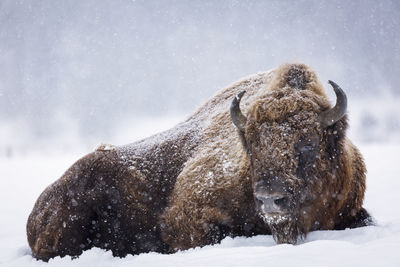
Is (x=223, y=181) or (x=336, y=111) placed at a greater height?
(x=336, y=111)

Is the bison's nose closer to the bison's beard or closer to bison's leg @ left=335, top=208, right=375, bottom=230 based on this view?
the bison's beard

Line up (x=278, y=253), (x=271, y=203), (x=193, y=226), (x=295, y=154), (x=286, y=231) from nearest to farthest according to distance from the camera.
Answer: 1. (x=278, y=253)
2. (x=271, y=203)
3. (x=295, y=154)
4. (x=286, y=231)
5. (x=193, y=226)

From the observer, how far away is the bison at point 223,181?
3.76 metres

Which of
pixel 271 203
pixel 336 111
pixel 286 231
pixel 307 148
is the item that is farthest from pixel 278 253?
pixel 336 111

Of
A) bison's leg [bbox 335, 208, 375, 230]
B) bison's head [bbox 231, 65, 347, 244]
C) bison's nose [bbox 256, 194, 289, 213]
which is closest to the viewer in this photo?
bison's nose [bbox 256, 194, 289, 213]

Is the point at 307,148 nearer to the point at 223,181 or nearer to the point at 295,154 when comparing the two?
the point at 295,154

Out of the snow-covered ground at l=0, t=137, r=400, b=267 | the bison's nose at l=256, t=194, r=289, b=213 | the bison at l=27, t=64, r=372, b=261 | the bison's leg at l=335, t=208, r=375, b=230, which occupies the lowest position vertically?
the snow-covered ground at l=0, t=137, r=400, b=267

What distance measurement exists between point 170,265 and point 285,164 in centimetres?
140

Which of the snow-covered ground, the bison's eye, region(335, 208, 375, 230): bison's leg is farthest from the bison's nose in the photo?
region(335, 208, 375, 230): bison's leg

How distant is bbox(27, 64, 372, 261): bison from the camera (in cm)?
376

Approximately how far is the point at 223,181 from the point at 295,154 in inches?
42.7

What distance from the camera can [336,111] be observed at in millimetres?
3791

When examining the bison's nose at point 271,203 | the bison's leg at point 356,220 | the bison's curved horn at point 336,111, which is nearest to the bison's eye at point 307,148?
the bison's curved horn at point 336,111

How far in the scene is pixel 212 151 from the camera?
16.4 feet
